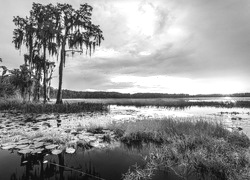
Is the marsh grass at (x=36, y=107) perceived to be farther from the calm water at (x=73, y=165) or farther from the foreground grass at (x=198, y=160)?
the foreground grass at (x=198, y=160)

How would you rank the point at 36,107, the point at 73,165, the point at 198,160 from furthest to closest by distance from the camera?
the point at 36,107 → the point at 73,165 → the point at 198,160

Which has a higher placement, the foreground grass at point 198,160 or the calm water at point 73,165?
the foreground grass at point 198,160

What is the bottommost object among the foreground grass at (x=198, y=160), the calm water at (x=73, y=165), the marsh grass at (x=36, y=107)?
the calm water at (x=73, y=165)

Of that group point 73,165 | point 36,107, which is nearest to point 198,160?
point 73,165

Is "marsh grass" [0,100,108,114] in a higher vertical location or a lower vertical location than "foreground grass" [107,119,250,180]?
higher

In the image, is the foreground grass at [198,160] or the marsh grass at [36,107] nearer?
the foreground grass at [198,160]

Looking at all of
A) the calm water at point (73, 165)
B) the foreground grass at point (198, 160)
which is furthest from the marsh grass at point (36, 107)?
the foreground grass at point (198, 160)

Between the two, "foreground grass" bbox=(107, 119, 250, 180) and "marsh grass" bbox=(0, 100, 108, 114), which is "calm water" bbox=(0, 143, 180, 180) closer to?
"foreground grass" bbox=(107, 119, 250, 180)

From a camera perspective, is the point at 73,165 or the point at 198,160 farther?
the point at 73,165

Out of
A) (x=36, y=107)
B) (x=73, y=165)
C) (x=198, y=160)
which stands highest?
(x=36, y=107)

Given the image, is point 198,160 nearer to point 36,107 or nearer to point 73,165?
point 73,165

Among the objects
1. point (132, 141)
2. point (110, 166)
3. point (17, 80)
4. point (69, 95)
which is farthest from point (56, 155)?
point (69, 95)

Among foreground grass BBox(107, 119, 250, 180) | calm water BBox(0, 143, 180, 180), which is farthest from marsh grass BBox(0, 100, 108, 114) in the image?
foreground grass BBox(107, 119, 250, 180)

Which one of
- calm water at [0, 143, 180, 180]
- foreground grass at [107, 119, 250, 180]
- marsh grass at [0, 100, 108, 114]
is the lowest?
calm water at [0, 143, 180, 180]
